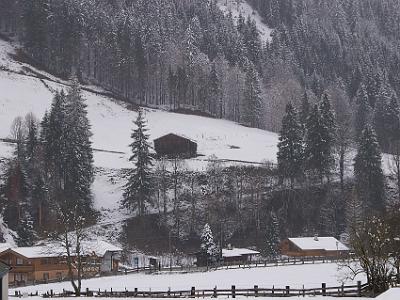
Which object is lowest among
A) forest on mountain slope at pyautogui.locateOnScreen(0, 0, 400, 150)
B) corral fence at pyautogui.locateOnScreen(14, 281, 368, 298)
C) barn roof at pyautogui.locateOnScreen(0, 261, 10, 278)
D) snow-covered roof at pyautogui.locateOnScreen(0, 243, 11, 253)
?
corral fence at pyautogui.locateOnScreen(14, 281, 368, 298)

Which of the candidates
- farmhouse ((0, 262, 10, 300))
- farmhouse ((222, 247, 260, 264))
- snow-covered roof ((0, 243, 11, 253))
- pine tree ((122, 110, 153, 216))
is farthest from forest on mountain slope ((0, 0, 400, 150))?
farmhouse ((0, 262, 10, 300))

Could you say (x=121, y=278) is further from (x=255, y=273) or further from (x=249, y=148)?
(x=249, y=148)

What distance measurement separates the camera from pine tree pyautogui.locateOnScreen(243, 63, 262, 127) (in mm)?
137125

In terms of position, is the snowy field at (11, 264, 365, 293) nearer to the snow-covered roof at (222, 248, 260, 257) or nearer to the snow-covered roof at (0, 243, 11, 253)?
the snow-covered roof at (222, 248, 260, 257)

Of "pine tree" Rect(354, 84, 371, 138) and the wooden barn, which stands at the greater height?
"pine tree" Rect(354, 84, 371, 138)

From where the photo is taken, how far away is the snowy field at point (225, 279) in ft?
182

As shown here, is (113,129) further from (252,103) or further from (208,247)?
(208,247)

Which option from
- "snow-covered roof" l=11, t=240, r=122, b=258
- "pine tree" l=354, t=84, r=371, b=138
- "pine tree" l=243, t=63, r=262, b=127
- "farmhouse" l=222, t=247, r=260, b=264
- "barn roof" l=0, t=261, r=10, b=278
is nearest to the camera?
"barn roof" l=0, t=261, r=10, b=278

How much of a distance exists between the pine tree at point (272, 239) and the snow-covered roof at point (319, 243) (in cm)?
258

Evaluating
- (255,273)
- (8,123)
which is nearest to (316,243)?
(255,273)

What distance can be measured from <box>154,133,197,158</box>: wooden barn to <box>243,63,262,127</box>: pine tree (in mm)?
30942

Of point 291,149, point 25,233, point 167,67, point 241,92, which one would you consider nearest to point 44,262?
point 25,233

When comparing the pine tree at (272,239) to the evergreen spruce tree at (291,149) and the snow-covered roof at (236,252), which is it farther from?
the evergreen spruce tree at (291,149)

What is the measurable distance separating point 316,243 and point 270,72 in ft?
291
